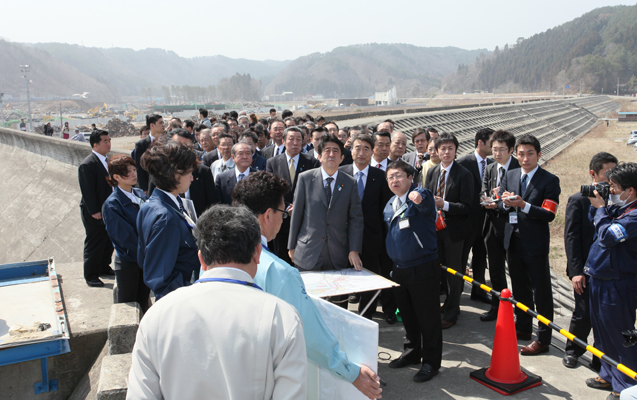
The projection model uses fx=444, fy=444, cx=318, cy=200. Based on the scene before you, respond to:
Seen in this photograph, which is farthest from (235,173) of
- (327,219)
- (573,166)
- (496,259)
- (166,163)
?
(573,166)

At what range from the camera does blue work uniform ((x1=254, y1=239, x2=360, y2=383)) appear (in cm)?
217

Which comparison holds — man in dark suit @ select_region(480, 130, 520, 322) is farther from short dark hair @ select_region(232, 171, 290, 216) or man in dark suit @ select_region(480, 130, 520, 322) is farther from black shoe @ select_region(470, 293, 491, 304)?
short dark hair @ select_region(232, 171, 290, 216)

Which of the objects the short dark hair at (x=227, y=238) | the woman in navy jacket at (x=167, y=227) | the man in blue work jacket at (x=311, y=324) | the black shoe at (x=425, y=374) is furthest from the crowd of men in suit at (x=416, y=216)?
the short dark hair at (x=227, y=238)

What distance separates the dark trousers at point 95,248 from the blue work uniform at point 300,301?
4.72m

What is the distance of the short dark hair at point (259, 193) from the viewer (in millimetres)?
2611

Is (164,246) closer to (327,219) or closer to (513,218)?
(327,219)

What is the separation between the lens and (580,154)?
31.9m

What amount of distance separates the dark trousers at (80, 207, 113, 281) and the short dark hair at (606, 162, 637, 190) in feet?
19.9

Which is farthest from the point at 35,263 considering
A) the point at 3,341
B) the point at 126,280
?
the point at 126,280

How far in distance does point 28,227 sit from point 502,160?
1254cm

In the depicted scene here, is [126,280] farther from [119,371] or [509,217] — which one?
[509,217]

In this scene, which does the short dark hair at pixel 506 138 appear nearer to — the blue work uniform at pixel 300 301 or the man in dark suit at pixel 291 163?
the man in dark suit at pixel 291 163

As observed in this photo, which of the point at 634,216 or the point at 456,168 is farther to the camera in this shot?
the point at 456,168

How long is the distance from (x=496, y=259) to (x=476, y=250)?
0.67 metres
